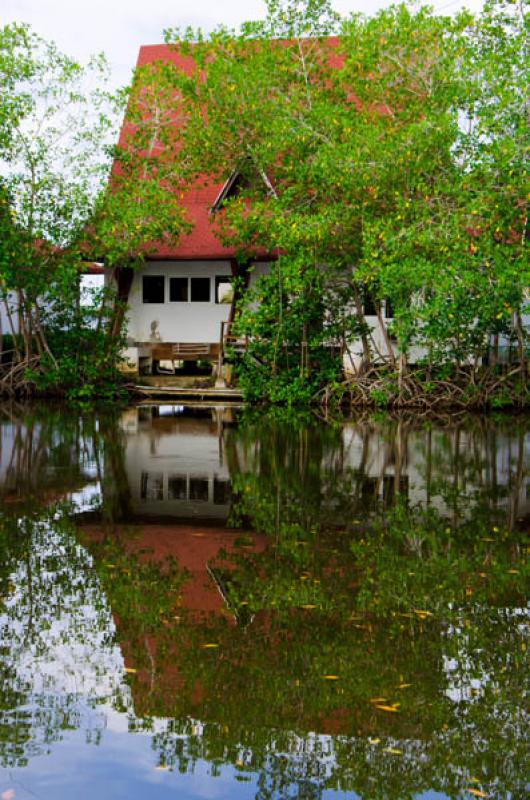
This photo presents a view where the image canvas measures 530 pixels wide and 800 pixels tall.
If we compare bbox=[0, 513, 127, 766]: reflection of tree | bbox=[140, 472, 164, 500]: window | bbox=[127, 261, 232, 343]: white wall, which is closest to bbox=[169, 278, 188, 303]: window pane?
bbox=[127, 261, 232, 343]: white wall

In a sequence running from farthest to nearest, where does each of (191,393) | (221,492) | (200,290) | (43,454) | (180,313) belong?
(200,290)
(180,313)
(191,393)
(43,454)
(221,492)

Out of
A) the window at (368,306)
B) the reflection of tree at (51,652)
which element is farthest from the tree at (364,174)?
the reflection of tree at (51,652)

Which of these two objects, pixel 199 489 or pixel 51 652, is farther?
pixel 199 489

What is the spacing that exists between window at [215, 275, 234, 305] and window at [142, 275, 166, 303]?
1.75 metres

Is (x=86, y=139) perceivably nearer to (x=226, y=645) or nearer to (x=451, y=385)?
(x=451, y=385)

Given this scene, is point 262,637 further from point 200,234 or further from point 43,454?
point 200,234

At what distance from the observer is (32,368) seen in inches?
1179

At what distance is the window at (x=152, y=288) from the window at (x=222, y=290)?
69.0 inches

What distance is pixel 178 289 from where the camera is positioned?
33.7m

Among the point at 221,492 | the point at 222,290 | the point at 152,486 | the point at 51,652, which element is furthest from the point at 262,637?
the point at 222,290

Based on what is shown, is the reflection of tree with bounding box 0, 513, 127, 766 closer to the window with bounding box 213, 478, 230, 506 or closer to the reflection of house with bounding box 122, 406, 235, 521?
the reflection of house with bounding box 122, 406, 235, 521

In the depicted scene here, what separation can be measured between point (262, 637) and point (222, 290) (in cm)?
2760

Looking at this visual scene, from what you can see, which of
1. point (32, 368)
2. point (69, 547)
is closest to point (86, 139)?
point (32, 368)

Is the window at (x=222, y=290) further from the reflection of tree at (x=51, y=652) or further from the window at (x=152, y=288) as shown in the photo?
the reflection of tree at (x=51, y=652)
